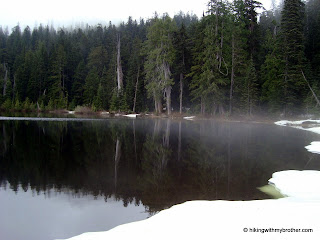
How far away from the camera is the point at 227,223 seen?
→ 491cm

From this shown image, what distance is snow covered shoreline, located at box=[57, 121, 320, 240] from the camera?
175 inches

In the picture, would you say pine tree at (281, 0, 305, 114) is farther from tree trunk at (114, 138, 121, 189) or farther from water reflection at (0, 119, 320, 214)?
tree trunk at (114, 138, 121, 189)

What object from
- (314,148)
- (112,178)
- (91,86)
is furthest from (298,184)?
(91,86)

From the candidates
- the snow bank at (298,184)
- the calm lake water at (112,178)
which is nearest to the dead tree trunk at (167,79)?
the calm lake water at (112,178)

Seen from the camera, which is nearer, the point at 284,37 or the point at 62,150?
the point at 62,150

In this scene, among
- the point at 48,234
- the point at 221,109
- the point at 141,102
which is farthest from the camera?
the point at 141,102

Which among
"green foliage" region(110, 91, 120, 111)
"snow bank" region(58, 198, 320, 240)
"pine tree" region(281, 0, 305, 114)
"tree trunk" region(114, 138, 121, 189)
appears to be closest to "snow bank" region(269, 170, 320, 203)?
"snow bank" region(58, 198, 320, 240)

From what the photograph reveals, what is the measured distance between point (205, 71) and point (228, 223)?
35.9 metres

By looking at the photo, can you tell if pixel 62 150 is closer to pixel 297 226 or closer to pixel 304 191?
pixel 304 191

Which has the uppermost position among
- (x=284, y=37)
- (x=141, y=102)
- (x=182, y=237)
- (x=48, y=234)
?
(x=284, y=37)

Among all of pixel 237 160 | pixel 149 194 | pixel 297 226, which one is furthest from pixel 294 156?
pixel 297 226

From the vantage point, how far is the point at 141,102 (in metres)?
53.4

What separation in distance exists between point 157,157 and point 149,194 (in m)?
5.07

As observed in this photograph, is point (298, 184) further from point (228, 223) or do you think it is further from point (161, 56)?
point (161, 56)
